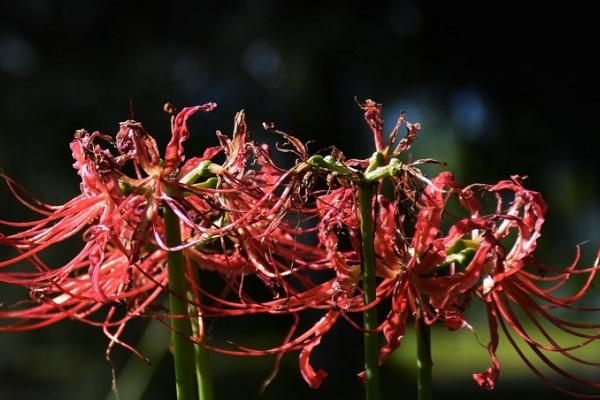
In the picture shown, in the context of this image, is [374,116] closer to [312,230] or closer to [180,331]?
[312,230]

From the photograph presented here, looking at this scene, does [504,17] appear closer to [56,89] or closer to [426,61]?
[426,61]

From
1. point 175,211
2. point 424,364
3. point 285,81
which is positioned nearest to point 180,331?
point 175,211

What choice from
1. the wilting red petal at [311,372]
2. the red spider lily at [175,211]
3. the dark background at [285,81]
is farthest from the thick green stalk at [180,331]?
the dark background at [285,81]

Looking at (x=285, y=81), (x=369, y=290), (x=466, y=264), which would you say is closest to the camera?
(x=369, y=290)

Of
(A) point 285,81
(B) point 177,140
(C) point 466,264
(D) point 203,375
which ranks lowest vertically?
(D) point 203,375

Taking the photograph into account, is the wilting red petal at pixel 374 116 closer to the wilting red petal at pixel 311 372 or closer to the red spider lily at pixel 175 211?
the red spider lily at pixel 175 211

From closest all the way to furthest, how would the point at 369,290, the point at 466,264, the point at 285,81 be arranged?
1. the point at 369,290
2. the point at 466,264
3. the point at 285,81

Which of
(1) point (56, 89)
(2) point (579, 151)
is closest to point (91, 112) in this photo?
(1) point (56, 89)
